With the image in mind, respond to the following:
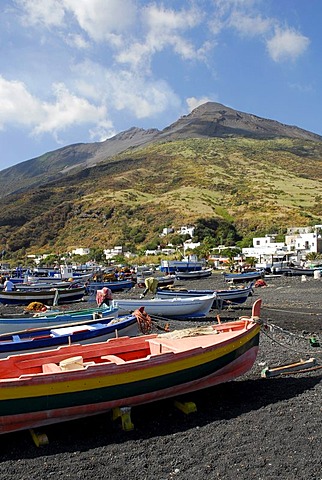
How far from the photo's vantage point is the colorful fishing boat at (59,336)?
10.8 metres

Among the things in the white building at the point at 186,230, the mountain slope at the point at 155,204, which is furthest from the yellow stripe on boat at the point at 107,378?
the mountain slope at the point at 155,204

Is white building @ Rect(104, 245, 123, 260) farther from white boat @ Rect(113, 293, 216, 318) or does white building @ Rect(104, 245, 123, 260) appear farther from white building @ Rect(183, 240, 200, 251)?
white boat @ Rect(113, 293, 216, 318)

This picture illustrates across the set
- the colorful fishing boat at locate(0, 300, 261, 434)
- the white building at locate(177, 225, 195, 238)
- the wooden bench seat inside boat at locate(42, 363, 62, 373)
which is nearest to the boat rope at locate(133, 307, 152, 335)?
the colorful fishing boat at locate(0, 300, 261, 434)

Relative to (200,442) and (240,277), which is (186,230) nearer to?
(240,277)

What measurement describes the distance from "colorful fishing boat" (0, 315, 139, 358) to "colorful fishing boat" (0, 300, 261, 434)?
176 centimetres

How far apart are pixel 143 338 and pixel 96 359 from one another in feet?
4.42

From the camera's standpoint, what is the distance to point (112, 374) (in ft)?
26.2

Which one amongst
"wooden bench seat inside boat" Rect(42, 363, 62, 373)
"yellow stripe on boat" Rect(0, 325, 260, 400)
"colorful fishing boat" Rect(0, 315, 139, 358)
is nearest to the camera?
"yellow stripe on boat" Rect(0, 325, 260, 400)

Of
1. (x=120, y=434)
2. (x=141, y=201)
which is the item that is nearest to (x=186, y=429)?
(x=120, y=434)

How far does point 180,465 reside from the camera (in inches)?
269

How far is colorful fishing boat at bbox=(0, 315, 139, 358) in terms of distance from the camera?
10836 millimetres

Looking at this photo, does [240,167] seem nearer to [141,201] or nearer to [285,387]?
[141,201]

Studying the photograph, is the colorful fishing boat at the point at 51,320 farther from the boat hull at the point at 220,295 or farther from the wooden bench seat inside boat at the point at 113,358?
the boat hull at the point at 220,295

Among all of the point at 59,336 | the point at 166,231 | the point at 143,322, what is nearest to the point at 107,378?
the point at 59,336
